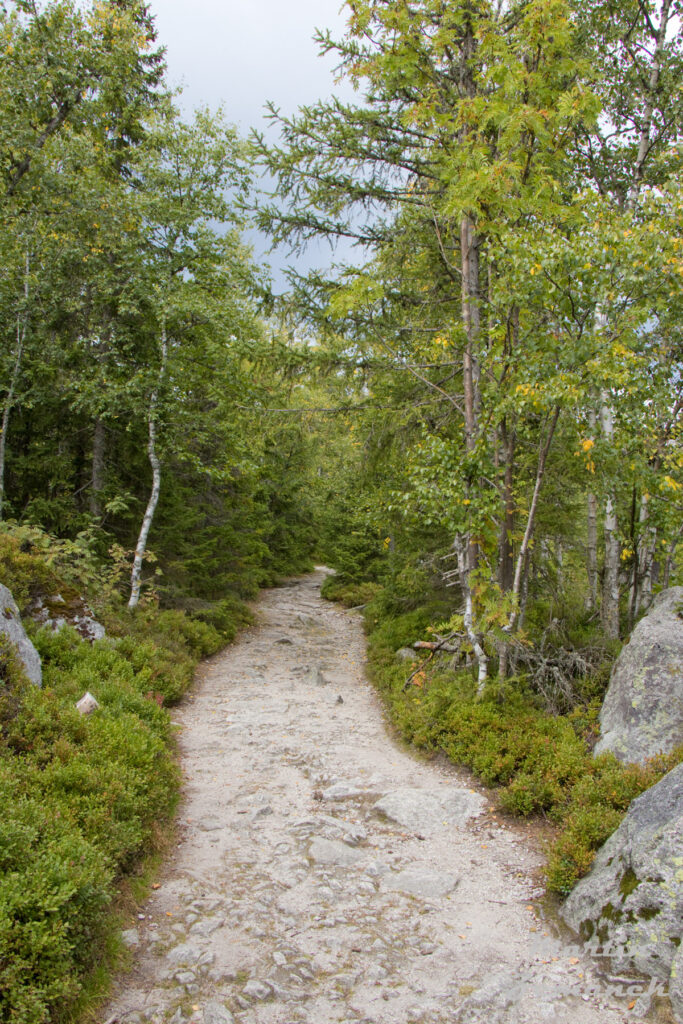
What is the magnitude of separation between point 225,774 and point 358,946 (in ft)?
11.9

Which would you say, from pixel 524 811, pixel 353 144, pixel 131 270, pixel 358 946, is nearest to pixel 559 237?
pixel 353 144

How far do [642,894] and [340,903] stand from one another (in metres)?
2.55

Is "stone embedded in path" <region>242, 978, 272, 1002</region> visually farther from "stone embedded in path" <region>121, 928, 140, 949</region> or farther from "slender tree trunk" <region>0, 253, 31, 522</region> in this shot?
"slender tree trunk" <region>0, 253, 31, 522</region>

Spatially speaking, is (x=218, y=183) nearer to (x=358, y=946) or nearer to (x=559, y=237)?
(x=559, y=237)

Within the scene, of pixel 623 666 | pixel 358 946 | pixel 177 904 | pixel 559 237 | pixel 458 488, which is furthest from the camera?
pixel 458 488

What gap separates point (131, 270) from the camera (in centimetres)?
1339

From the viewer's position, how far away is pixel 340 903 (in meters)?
5.39

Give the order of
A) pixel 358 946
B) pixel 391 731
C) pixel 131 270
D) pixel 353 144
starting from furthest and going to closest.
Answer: pixel 131 270
pixel 353 144
pixel 391 731
pixel 358 946

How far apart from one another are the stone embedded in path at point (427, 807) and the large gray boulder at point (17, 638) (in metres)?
4.58

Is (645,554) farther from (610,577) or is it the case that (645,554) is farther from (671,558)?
(671,558)

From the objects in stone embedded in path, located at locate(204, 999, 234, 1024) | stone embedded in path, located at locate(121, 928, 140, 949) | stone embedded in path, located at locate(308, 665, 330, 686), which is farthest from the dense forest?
stone embedded in path, located at locate(308, 665, 330, 686)

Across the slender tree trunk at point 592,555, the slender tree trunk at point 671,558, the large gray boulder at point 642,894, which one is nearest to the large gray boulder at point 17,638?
the large gray boulder at point 642,894

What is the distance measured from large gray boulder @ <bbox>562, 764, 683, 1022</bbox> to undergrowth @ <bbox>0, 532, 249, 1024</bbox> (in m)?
3.87

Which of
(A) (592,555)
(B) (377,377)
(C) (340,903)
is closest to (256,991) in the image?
(C) (340,903)
